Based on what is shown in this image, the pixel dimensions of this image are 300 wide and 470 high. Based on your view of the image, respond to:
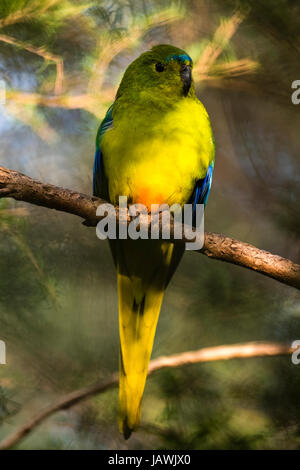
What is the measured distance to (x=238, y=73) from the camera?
2.26m

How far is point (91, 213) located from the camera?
161cm

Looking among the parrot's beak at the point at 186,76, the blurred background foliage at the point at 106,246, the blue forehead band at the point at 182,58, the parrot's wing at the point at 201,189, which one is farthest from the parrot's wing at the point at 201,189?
the blue forehead band at the point at 182,58

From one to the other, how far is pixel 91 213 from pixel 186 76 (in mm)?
912

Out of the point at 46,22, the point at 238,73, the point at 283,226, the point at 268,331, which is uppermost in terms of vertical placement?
the point at 46,22

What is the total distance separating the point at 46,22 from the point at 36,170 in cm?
68

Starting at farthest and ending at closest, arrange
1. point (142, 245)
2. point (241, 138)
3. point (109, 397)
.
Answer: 1. point (241, 138)
2. point (109, 397)
3. point (142, 245)

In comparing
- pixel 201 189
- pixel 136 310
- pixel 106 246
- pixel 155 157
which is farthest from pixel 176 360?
pixel 155 157

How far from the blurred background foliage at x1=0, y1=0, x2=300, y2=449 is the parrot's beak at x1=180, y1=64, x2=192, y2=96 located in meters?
0.20

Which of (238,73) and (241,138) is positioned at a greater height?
(238,73)

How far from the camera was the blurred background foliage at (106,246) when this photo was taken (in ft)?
7.01

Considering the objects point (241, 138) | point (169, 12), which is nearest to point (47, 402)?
point (241, 138)

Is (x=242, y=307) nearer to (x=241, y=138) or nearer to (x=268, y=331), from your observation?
(x=268, y=331)

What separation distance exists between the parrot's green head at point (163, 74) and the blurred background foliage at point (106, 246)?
18 centimetres

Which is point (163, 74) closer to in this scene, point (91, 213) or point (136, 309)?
point (91, 213)
